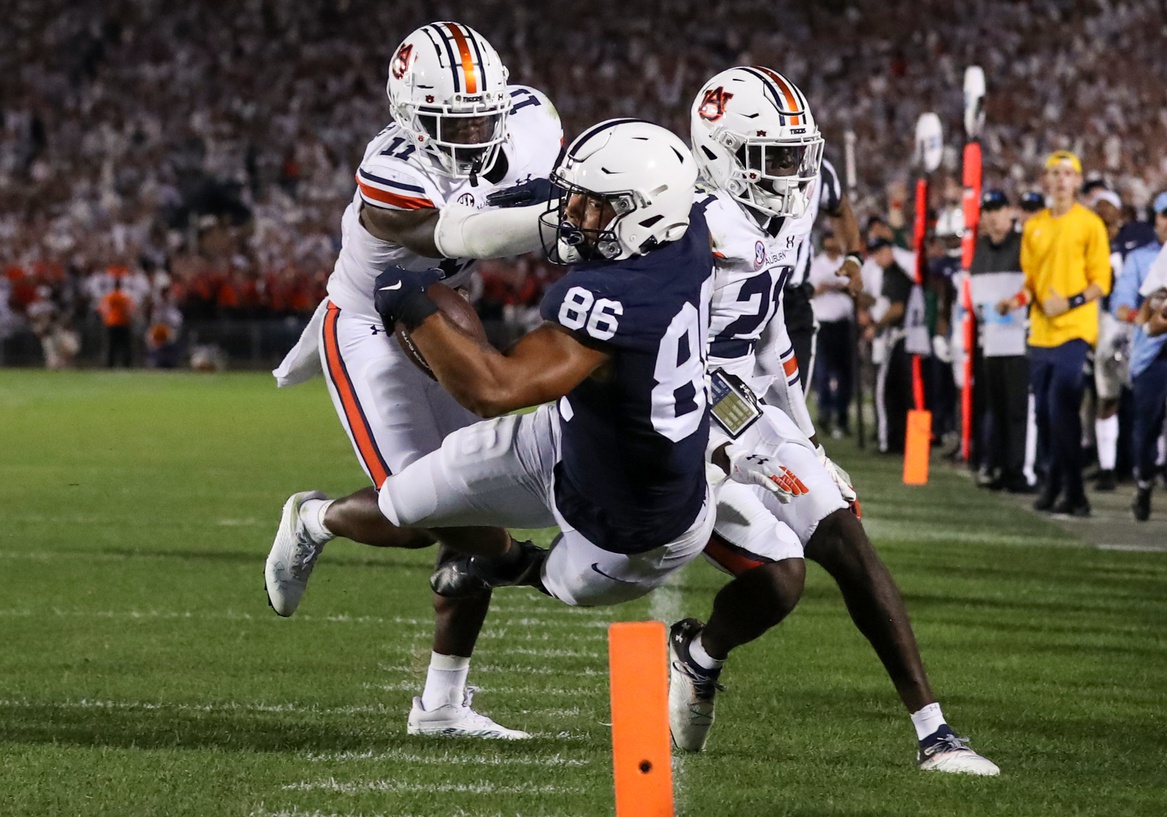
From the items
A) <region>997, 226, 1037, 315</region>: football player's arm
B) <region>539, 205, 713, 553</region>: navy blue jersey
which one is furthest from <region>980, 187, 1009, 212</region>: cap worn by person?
<region>539, 205, 713, 553</region>: navy blue jersey

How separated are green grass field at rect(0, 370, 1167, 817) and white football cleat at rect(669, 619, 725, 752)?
0.11m

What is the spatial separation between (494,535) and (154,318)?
23.7 meters

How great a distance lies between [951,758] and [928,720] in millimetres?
116

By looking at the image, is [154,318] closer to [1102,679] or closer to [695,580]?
[695,580]

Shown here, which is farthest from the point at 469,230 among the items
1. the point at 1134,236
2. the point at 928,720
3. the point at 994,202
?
the point at 1134,236

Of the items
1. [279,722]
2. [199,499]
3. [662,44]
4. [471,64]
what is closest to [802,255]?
[471,64]

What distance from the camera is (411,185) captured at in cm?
468

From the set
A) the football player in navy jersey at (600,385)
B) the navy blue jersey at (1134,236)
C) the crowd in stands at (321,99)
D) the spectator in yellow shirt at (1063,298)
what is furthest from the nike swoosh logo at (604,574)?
the crowd in stands at (321,99)

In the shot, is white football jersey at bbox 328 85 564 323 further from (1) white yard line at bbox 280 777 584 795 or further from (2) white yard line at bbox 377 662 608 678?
(1) white yard line at bbox 280 777 584 795

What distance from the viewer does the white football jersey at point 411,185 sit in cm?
470

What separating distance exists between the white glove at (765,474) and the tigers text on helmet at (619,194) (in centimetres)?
70

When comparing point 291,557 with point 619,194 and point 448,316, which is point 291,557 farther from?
point 619,194

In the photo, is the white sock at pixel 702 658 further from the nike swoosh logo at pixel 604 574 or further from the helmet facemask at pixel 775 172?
the helmet facemask at pixel 775 172

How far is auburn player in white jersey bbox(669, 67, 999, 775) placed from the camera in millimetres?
4371
